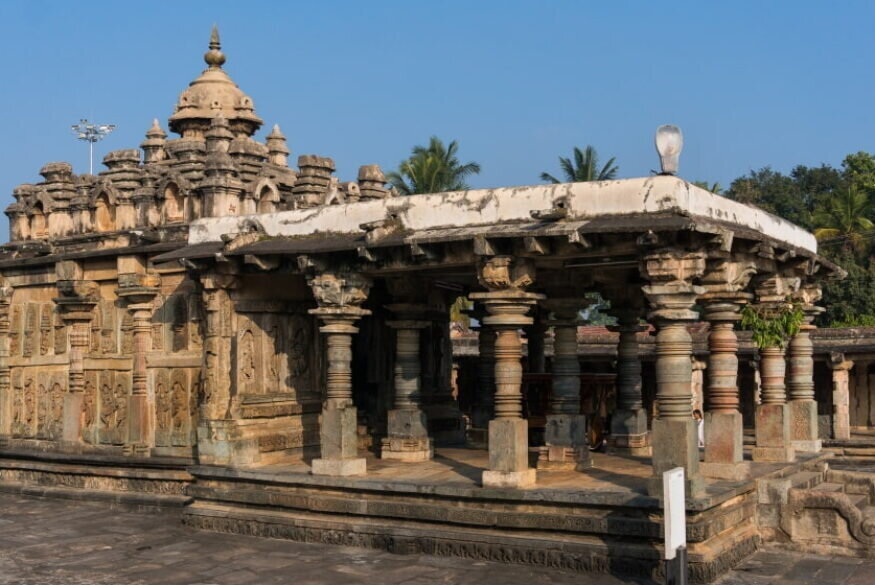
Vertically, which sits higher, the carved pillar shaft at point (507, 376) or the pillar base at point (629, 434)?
the carved pillar shaft at point (507, 376)

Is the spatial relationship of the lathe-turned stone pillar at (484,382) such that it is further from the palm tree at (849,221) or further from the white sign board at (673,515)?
the palm tree at (849,221)

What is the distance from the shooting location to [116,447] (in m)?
16.6

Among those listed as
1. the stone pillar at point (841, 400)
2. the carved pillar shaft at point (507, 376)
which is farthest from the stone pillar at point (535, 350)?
the stone pillar at point (841, 400)

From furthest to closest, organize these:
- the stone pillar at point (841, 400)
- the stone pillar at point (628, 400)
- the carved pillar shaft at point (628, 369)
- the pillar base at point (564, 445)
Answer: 1. the stone pillar at point (841, 400)
2. the carved pillar shaft at point (628, 369)
3. the stone pillar at point (628, 400)
4. the pillar base at point (564, 445)

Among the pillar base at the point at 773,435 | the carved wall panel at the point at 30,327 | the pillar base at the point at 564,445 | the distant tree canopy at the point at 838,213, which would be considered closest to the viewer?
the pillar base at the point at 564,445

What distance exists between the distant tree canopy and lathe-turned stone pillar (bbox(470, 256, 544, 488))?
22549 mm

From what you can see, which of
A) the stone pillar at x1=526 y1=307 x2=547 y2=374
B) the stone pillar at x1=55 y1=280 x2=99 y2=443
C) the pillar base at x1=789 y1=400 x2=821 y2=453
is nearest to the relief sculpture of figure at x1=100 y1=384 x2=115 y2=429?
the stone pillar at x1=55 y1=280 x2=99 y2=443

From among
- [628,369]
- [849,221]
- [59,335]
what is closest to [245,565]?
[628,369]

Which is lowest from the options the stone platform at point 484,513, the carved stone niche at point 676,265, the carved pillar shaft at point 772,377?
the stone platform at point 484,513

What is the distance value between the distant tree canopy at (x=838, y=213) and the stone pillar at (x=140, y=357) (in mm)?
22462

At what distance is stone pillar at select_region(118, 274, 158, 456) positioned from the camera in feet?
52.4

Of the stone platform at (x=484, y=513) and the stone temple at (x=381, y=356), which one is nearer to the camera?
the stone platform at (x=484, y=513)

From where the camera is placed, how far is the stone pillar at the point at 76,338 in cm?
1691

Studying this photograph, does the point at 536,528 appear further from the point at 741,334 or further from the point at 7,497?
the point at 741,334
